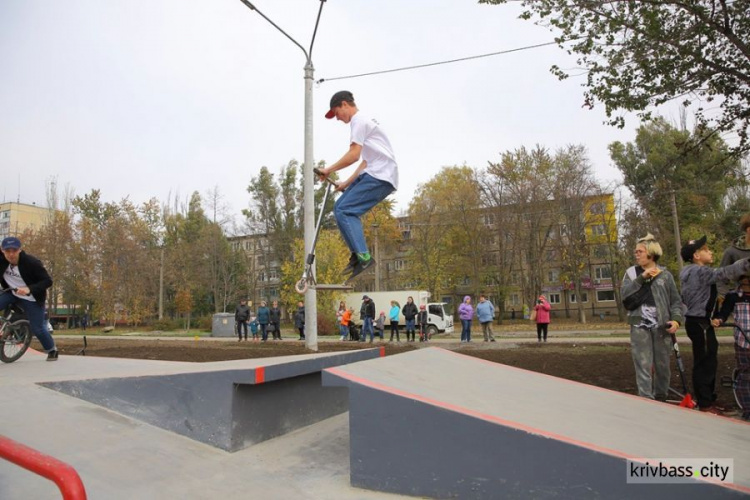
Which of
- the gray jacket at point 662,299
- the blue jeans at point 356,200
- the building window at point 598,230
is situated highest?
the building window at point 598,230

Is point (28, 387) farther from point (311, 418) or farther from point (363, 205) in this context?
point (363, 205)

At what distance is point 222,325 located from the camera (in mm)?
29000

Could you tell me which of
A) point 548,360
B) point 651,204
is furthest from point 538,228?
point 548,360

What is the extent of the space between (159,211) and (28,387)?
47.3 m

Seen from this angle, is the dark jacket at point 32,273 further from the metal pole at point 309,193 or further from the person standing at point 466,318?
the person standing at point 466,318

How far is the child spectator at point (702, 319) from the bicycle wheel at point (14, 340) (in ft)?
26.5

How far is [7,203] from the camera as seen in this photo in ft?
244

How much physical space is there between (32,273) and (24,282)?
0.15 meters

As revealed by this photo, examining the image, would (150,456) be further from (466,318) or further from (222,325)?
(222,325)

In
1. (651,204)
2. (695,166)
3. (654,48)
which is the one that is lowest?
(654,48)

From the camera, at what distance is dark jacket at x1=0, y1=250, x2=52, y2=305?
584cm

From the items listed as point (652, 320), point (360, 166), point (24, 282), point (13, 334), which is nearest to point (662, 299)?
point (652, 320)

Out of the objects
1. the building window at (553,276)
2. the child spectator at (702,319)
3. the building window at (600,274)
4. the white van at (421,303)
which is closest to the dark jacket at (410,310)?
the white van at (421,303)

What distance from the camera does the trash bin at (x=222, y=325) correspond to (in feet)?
94.7
